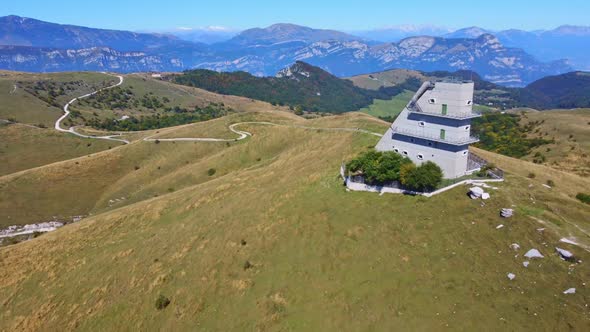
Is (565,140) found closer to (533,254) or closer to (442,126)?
(442,126)

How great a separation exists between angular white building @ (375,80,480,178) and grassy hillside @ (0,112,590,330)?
5710mm

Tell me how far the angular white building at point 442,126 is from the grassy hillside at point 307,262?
571 cm

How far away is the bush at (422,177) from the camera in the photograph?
153 feet

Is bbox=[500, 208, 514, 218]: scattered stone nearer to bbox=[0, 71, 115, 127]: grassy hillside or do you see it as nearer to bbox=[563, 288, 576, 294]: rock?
bbox=[563, 288, 576, 294]: rock

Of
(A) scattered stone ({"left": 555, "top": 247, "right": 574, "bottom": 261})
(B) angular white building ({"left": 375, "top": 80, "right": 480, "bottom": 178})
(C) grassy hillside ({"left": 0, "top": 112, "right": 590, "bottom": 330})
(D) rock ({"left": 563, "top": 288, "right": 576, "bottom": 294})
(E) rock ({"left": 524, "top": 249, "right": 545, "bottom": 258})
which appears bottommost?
(C) grassy hillside ({"left": 0, "top": 112, "right": 590, "bottom": 330})

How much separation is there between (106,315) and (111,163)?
7259 cm

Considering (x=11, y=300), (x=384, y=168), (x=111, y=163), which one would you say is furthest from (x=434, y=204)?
(x=111, y=163)

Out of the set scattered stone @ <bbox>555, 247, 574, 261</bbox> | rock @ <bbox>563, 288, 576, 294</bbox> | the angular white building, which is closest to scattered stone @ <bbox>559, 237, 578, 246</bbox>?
scattered stone @ <bbox>555, 247, 574, 261</bbox>

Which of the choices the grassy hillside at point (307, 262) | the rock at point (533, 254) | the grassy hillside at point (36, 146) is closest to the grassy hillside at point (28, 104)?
the grassy hillside at point (36, 146)

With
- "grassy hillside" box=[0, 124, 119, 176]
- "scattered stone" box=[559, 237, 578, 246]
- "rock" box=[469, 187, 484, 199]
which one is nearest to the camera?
"scattered stone" box=[559, 237, 578, 246]

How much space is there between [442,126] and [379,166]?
10.2 m

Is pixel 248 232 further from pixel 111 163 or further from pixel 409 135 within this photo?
pixel 111 163

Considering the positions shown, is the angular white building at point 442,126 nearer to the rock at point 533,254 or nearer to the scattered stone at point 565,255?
the rock at point 533,254

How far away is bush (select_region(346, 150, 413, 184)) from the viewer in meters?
50.0
